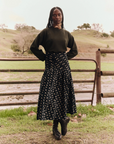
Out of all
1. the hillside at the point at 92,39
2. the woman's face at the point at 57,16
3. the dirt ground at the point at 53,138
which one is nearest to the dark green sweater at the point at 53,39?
the woman's face at the point at 57,16

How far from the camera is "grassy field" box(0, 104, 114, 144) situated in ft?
7.39

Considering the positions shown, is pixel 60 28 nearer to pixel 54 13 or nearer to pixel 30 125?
pixel 54 13

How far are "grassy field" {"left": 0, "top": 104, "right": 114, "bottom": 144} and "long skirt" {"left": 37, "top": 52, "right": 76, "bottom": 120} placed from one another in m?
0.39

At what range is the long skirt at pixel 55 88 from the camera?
6.95ft

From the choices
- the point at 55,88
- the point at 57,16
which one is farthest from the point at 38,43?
the point at 55,88

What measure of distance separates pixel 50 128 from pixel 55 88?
0.83 meters

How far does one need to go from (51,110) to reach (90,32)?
240 ft

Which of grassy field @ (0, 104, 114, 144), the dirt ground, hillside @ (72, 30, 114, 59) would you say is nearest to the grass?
grassy field @ (0, 104, 114, 144)

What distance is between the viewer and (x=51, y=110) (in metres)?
2.12

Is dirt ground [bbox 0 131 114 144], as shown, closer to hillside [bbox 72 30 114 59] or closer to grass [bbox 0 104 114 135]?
grass [bbox 0 104 114 135]

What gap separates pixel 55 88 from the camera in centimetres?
214

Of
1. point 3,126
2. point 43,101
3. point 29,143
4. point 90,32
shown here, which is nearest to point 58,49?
point 43,101

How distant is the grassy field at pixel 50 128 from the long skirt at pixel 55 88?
1.29 ft

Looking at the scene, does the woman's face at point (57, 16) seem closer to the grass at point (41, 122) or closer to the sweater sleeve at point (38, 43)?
the sweater sleeve at point (38, 43)
